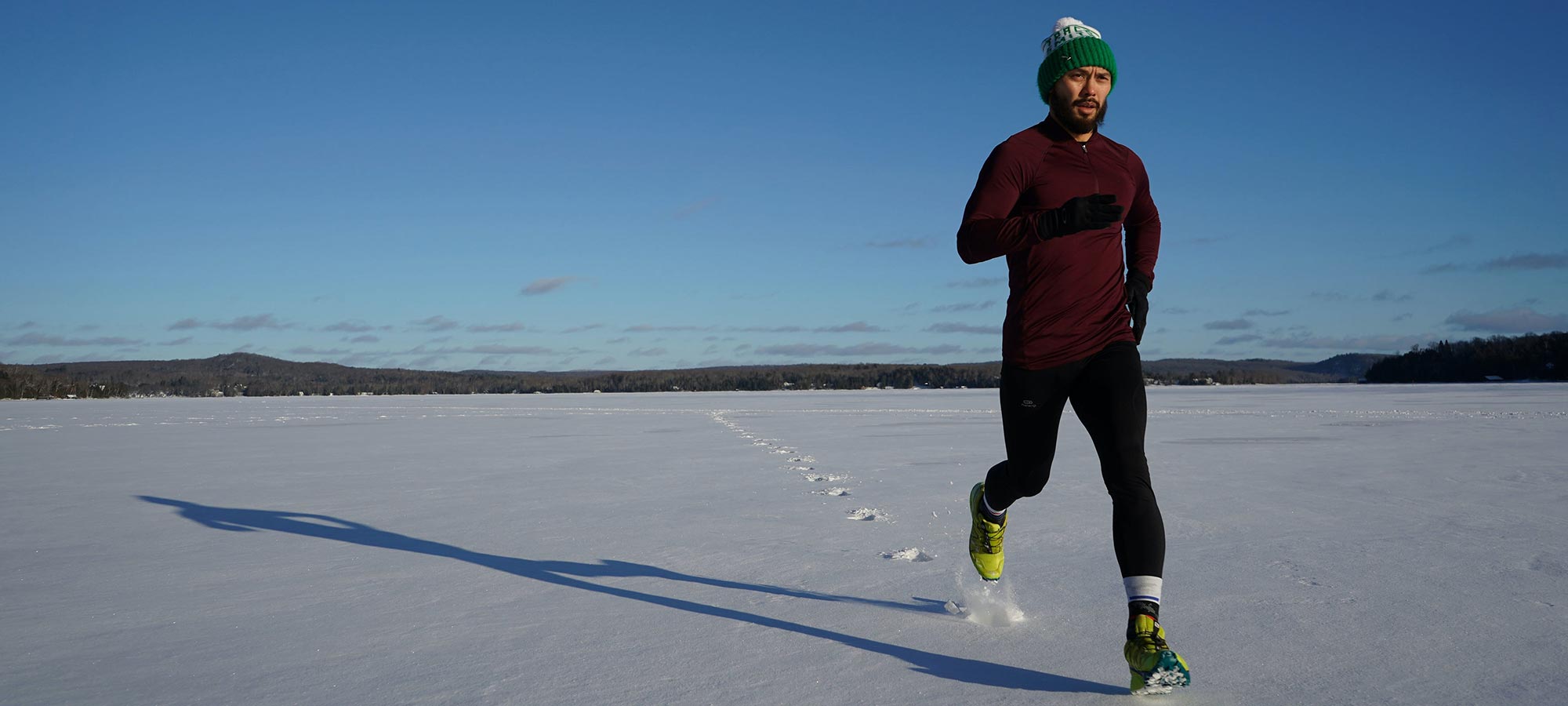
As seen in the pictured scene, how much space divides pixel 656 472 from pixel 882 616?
4.58m

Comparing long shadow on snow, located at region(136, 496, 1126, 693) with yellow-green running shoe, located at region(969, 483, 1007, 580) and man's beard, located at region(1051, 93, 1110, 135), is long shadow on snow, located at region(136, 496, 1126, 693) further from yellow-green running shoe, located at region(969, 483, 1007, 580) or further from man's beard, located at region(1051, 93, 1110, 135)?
man's beard, located at region(1051, 93, 1110, 135)

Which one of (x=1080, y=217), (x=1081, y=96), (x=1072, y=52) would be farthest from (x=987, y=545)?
(x=1072, y=52)

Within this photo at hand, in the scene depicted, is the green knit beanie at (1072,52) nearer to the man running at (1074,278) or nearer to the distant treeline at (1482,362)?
the man running at (1074,278)

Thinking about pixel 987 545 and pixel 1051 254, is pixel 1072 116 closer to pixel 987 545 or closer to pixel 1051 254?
pixel 1051 254

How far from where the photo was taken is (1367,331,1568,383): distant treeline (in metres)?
51.4

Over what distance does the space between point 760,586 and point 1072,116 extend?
188 centimetres

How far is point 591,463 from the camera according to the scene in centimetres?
810

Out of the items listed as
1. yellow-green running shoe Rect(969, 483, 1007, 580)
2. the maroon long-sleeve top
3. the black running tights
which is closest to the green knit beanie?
the maroon long-sleeve top

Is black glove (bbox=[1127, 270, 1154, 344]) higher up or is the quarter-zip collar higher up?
the quarter-zip collar

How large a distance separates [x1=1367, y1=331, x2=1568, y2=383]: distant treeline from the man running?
192ft

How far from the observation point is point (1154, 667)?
7.03ft

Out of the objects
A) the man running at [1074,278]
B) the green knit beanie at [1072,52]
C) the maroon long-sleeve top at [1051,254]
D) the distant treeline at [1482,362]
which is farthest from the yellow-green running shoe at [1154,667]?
the distant treeline at [1482,362]

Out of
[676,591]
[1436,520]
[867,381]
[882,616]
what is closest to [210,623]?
[676,591]

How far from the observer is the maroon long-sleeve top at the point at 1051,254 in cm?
264
